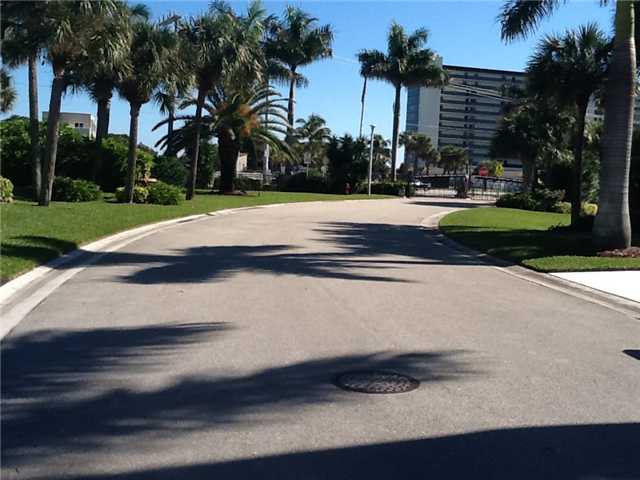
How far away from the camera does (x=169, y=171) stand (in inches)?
1555

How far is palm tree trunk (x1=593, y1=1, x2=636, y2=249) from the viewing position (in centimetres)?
1574

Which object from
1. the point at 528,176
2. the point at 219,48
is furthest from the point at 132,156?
the point at 528,176

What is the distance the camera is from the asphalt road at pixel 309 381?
4.50m

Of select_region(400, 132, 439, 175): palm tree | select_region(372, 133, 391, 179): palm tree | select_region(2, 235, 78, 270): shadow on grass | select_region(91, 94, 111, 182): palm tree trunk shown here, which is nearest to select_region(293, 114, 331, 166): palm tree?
select_region(372, 133, 391, 179): palm tree

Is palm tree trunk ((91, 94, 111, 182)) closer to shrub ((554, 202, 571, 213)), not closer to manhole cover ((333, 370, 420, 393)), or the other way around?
shrub ((554, 202, 571, 213))

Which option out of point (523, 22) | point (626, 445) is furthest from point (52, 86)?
point (626, 445)

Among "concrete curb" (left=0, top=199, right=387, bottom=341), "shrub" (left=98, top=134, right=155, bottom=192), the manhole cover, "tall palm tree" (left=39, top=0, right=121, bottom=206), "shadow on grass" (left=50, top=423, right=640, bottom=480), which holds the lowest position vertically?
"shadow on grass" (left=50, top=423, right=640, bottom=480)

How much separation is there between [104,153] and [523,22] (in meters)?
22.9

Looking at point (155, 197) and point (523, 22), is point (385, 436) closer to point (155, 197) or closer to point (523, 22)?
point (523, 22)

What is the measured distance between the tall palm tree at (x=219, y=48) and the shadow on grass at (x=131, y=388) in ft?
80.2

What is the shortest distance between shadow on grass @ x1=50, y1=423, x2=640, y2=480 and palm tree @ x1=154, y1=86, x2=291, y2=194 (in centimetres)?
3475

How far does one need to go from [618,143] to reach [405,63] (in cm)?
4198

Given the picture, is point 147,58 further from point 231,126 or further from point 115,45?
point 231,126

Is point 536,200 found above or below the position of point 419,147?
below
